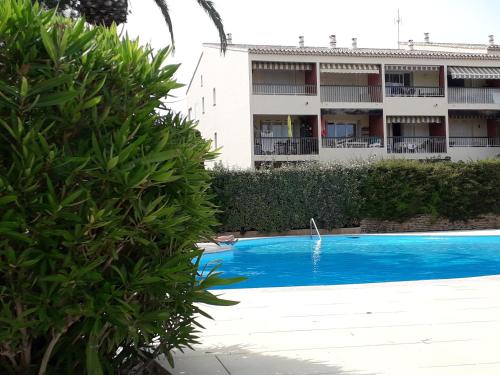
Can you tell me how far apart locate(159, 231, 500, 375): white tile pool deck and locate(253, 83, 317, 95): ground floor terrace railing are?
25407 mm

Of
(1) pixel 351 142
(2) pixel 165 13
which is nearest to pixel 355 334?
(2) pixel 165 13

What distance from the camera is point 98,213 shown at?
245cm

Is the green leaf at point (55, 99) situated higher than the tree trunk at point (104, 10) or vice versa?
the tree trunk at point (104, 10)

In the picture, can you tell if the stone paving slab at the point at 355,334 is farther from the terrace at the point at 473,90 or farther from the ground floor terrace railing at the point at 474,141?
the terrace at the point at 473,90

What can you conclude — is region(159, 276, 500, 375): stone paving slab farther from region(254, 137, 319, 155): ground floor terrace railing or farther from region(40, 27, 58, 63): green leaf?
region(254, 137, 319, 155): ground floor terrace railing

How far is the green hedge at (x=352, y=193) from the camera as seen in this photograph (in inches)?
932

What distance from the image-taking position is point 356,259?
1688 cm

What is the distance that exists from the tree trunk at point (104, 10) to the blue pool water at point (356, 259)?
202 inches

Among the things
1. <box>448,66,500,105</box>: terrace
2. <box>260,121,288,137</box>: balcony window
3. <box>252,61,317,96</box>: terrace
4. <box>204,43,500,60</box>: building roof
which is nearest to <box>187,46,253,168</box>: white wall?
<box>204,43,500,60</box>: building roof

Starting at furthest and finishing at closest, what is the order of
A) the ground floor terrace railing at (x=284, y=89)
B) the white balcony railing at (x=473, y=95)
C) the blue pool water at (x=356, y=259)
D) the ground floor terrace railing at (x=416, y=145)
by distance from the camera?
the white balcony railing at (x=473, y=95) → the ground floor terrace railing at (x=416, y=145) → the ground floor terrace railing at (x=284, y=89) → the blue pool water at (x=356, y=259)

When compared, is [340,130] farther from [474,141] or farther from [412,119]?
[474,141]

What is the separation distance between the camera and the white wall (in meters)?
32.2

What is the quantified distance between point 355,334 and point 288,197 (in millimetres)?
18939

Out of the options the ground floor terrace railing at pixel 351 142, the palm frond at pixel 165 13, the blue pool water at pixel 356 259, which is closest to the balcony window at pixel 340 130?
the ground floor terrace railing at pixel 351 142
